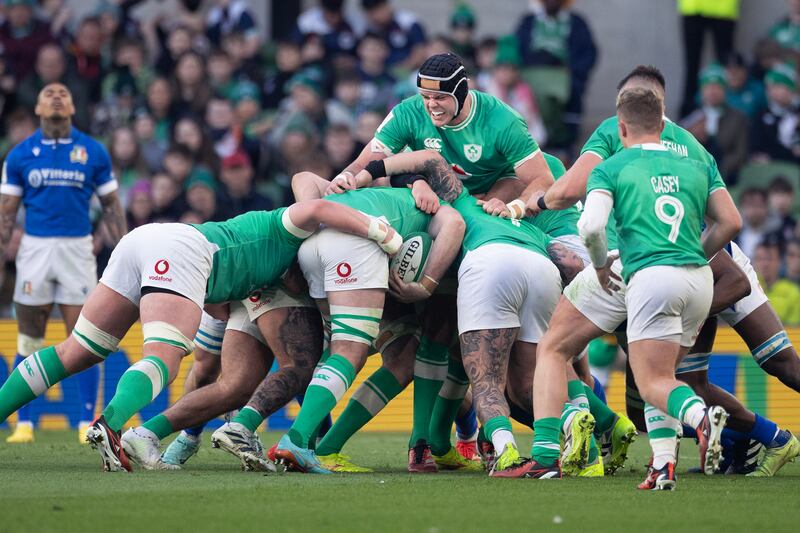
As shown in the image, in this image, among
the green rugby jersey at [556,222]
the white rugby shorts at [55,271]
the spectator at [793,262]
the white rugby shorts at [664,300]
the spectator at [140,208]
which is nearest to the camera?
the white rugby shorts at [664,300]

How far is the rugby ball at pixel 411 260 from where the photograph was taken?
28.3 ft

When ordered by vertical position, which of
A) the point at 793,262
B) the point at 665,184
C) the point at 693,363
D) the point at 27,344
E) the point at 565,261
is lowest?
the point at 27,344

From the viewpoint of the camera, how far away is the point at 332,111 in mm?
17172

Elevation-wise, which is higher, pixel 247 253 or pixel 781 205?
pixel 247 253

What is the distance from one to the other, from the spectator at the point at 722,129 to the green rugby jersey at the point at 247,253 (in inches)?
380

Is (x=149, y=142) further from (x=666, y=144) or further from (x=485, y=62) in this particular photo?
(x=666, y=144)

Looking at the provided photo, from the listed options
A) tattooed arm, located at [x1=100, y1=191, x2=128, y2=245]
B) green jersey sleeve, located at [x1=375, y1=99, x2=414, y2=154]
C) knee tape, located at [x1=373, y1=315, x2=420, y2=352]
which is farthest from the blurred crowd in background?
knee tape, located at [x1=373, y1=315, x2=420, y2=352]

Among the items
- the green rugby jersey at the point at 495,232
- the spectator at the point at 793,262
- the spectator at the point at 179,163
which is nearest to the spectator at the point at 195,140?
the spectator at the point at 179,163

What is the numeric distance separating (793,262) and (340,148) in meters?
5.27

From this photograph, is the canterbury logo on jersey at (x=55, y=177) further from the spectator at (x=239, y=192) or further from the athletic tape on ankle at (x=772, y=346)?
the athletic tape on ankle at (x=772, y=346)

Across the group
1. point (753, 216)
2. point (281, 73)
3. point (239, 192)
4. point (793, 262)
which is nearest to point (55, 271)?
point (239, 192)

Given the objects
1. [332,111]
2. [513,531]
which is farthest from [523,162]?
[332,111]

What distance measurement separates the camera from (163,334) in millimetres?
8086

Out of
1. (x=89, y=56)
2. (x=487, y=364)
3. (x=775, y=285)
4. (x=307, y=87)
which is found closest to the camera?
(x=487, y=364)
